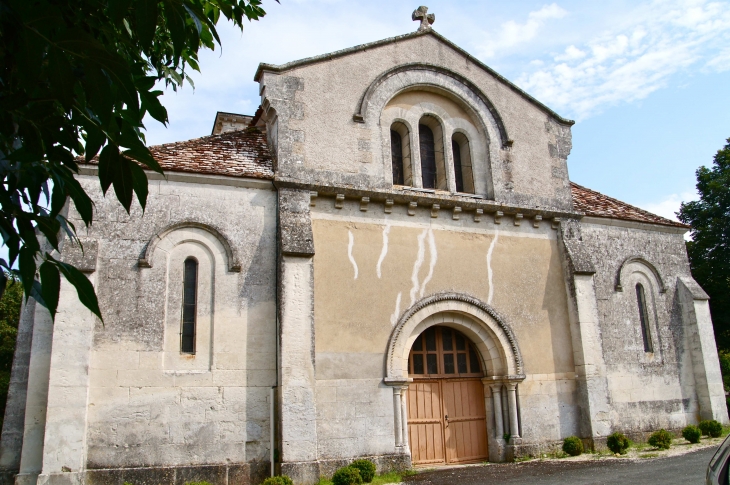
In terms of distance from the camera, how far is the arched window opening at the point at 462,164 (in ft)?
48.0

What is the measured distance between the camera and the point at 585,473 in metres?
11.0

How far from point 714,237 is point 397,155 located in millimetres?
15495

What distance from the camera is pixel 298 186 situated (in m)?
12.4

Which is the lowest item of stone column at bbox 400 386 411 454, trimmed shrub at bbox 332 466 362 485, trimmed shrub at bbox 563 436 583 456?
trimmed shrub at bbox 332 466 362 485

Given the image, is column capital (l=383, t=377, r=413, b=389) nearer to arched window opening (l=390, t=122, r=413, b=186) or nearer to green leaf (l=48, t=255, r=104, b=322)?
arched window opening (l=390, t=122, r=413, b=186)

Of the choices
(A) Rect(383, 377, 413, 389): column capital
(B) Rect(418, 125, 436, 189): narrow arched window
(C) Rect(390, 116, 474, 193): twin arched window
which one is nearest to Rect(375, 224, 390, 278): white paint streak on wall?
(C) Rect(390, 116, 474, 193): twin arched window

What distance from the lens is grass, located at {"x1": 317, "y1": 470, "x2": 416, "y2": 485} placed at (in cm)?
1084

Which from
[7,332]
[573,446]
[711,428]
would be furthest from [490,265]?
[7,332]

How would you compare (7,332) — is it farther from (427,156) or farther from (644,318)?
(644,318)

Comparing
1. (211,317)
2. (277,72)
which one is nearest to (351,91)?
(277,72)

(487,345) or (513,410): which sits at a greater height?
(487,345)

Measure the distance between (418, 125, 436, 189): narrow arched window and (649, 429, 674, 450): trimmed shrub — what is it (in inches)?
293

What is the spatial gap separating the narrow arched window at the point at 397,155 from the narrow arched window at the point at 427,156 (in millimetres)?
562

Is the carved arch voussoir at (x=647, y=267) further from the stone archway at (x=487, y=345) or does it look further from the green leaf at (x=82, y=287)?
the green leaf at (x=82, y=287)
